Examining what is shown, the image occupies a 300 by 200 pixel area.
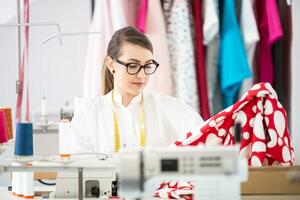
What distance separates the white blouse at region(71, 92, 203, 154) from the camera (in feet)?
7.65

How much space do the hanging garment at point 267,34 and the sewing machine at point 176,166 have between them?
1.52m

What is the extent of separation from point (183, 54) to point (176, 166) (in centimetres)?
145

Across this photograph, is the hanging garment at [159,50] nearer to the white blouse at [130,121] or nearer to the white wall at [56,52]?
the white blouse at [130,121]

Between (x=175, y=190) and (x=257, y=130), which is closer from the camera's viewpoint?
(x=175, y=190)

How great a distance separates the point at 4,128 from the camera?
1809 millimetres

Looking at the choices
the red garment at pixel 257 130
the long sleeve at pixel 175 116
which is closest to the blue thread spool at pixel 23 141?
the red garment at pixel 257 130

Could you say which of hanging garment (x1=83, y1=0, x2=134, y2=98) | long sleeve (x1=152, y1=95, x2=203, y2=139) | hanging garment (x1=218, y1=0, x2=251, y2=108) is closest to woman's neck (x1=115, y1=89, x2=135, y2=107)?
long sleeve (x1=152, y1=95, x2=203, y2=139)

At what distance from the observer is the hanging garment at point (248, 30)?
8.64 ft

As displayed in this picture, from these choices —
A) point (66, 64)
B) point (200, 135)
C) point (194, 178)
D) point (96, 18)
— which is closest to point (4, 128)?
point (200, 135)

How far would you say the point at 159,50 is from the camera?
260 cm

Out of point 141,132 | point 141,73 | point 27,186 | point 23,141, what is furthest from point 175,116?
point 23,141

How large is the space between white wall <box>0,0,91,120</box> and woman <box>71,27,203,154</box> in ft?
2.09

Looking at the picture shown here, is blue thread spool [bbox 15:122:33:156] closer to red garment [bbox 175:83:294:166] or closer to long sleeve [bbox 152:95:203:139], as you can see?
red garment [bbox 175:83:294:166]

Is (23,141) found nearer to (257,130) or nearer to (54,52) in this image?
(257,130)
